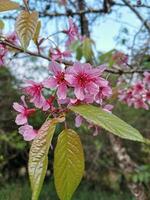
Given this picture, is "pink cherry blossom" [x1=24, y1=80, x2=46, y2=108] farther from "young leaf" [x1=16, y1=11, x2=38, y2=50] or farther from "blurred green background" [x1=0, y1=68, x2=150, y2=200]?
"blurred green background" [x1=0, y1=68, x2=150, y2=200]

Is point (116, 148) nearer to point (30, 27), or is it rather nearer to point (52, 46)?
point (52, 46)

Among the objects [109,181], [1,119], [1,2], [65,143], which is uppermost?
[1,2]

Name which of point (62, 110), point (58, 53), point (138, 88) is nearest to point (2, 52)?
point (58, 53)

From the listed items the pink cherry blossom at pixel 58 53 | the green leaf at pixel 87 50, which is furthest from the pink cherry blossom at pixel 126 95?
the pink cherry blossom at pixel 58 53

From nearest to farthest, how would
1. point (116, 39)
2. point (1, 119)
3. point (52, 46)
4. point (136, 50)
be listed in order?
point (52, 46)
point (136, 50)
point (116, 39)
point (1, 119)

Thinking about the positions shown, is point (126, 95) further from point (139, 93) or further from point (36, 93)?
point (36, 93)

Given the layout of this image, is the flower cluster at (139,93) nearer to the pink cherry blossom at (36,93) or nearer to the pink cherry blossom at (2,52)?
the pink cherry blossom at (2,52)

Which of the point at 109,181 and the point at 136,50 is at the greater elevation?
the point at 136,50

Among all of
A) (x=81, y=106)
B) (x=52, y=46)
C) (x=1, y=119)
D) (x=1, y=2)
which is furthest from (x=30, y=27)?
(x=1, y=119)
